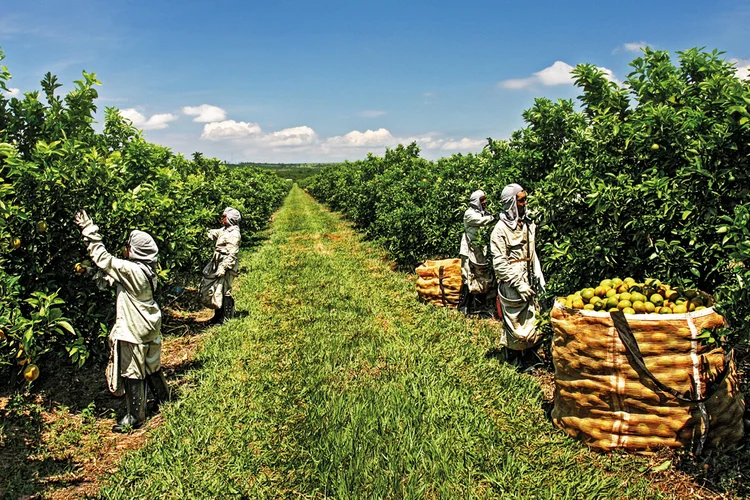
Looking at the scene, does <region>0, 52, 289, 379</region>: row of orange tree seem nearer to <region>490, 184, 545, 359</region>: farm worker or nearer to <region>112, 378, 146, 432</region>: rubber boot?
<region>112, 378, 146, 432</region>: rubber boot

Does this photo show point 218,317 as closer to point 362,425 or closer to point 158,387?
point 158,387

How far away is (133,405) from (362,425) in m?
2.13

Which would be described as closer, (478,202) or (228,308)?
(478,202)

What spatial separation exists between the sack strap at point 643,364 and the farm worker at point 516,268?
1760 millimetres

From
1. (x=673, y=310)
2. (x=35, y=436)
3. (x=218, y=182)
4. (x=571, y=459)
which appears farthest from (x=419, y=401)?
(x=218, y=182)

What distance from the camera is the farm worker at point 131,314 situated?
449cm

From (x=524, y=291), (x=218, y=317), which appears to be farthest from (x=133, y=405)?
(x=524, y=291)

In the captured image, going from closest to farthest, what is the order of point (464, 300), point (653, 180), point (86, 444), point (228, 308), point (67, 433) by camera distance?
point (653, 180) < point (86, 444) < point (67, 433) < point (464, 300) < point (228, 308)

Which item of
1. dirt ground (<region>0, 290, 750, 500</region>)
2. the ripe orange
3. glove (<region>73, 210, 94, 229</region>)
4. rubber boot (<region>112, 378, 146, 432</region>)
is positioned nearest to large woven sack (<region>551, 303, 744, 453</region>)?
dirt ground (<region>0, 290, 750, 500</region>)

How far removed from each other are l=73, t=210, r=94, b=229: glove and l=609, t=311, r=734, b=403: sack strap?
4.50m

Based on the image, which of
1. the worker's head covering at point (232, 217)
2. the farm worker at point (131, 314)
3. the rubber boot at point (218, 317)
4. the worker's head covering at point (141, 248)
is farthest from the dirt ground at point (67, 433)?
the worker's head covering at point (232, 217)

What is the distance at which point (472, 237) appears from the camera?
299 inches

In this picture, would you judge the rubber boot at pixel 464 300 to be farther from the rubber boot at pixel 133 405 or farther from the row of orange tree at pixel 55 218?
the rubber boot at pixel 133 405

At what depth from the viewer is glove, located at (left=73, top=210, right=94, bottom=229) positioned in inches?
179
